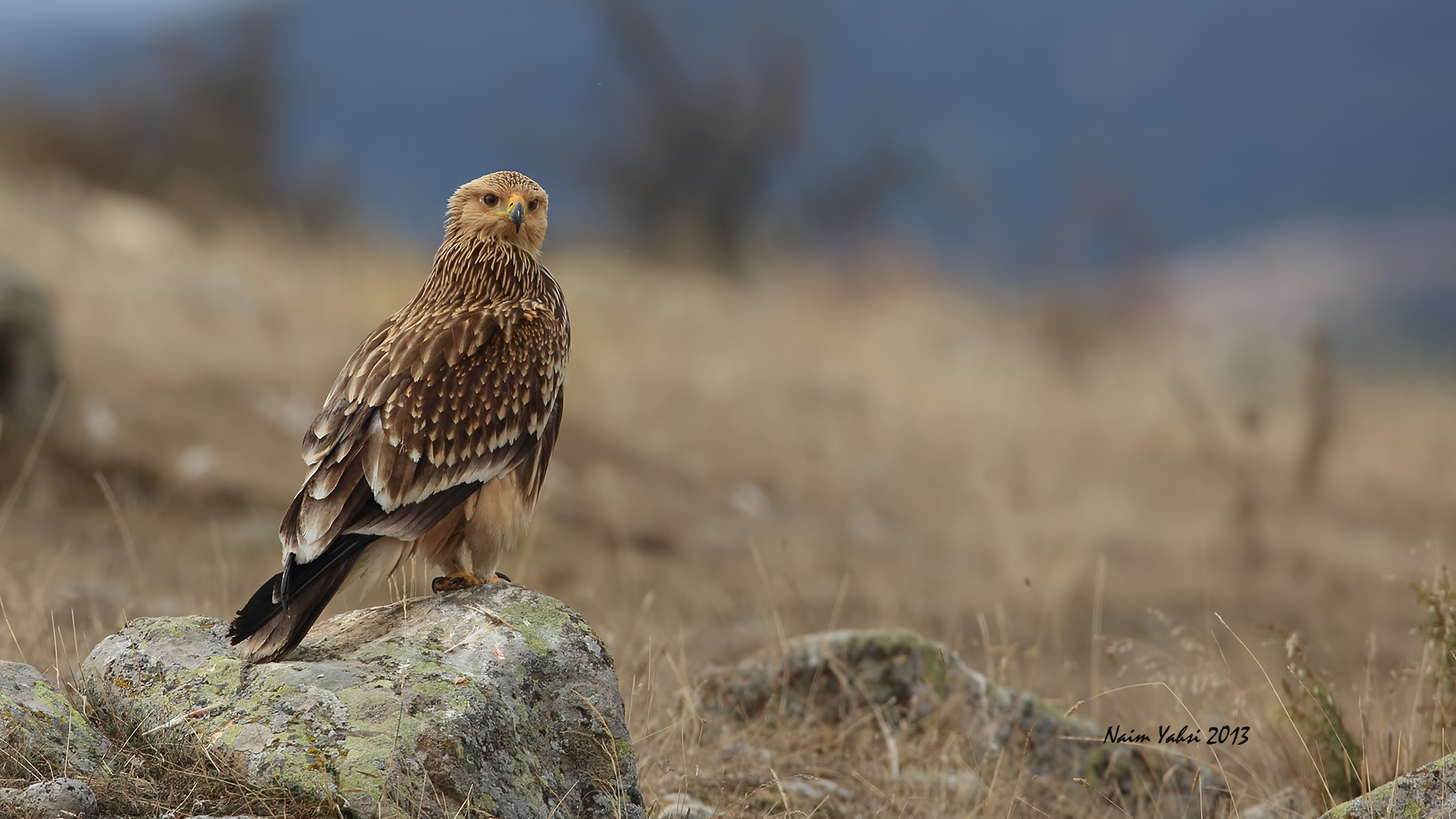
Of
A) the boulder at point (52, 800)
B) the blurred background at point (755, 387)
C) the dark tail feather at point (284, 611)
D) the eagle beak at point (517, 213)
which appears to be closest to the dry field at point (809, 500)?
the blurred background at point (755, 387)

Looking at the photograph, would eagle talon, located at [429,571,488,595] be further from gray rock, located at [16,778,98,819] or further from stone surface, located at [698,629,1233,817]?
stone surface, located at [698,629,1233,817]

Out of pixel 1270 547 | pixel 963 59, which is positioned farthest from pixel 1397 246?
pixel 1270 547

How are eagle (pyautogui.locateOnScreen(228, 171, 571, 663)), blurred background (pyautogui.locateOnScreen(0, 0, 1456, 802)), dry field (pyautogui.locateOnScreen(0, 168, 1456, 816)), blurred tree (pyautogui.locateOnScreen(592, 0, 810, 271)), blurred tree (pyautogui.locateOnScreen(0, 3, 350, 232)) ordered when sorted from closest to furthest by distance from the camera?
eagle (pyautogui.locateOnScreen(228, 171, 571, 663))
dry field (pyautogui.locateOnScreen(0, 168, 1456, 816))
blurred background (pyautogui.locateOnScreen(0, 0, 1456, 802))
blurred tree (pyautogui.locateOnScreen(0, 3, 350, 232))
blurred tree (pyautogui.locateOnScreen(592, 0, 810, 271))

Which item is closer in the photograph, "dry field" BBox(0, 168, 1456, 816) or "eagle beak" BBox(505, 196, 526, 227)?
"eagle beak" BBox(505, 196, 526, 227)

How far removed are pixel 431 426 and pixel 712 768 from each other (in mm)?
1530

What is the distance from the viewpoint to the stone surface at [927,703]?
16.3ft

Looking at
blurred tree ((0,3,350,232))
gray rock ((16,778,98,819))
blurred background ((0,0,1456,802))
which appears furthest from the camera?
blurred tree ((0,3,350,232))

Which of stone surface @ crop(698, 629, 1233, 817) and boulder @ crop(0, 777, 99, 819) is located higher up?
boulder @ crop(0, 777, 99, 819)

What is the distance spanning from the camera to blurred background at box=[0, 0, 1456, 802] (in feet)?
24.0

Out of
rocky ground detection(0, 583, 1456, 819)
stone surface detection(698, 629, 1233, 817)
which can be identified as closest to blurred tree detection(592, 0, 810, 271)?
stone surface detection(698, 629, 1233, 817)

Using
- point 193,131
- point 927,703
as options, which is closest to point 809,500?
point 927,703

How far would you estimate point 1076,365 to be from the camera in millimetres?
16391

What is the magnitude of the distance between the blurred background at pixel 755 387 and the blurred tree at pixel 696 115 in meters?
0.08

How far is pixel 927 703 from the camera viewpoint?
16.9ft
